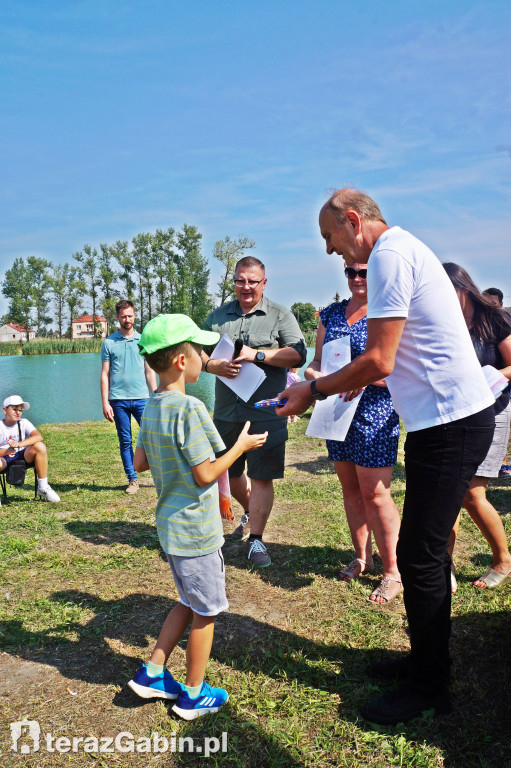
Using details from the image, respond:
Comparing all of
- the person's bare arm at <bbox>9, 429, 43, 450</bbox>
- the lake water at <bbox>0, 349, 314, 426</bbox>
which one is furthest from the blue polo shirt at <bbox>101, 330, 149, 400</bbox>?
the lake water at <bbox>0, 349, 314, 426</bbox>

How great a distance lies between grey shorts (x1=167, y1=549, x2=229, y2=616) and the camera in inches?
96.7

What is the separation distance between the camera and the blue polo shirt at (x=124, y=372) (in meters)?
6.78

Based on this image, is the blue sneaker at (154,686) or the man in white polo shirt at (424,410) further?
the blue sneaker at (154,686)

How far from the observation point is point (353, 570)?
397 centimetres

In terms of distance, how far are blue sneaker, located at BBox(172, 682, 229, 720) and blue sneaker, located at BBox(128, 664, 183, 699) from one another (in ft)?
0.18

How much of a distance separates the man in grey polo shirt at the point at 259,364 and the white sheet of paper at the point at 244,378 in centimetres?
5

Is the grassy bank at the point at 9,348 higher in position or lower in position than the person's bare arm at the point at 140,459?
higher

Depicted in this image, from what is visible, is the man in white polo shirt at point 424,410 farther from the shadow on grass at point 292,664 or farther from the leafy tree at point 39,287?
the leafy tree at point 39,287

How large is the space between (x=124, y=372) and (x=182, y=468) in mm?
4554

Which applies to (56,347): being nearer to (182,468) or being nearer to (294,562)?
(294,562)

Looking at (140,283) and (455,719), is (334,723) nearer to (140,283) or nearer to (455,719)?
(455,719)

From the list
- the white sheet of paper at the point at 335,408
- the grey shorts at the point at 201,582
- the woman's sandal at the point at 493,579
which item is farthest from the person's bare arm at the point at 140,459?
the woman's sandal at the point at 493,579

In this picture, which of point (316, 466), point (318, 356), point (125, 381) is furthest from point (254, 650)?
point (316, 466)

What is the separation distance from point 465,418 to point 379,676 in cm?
141
